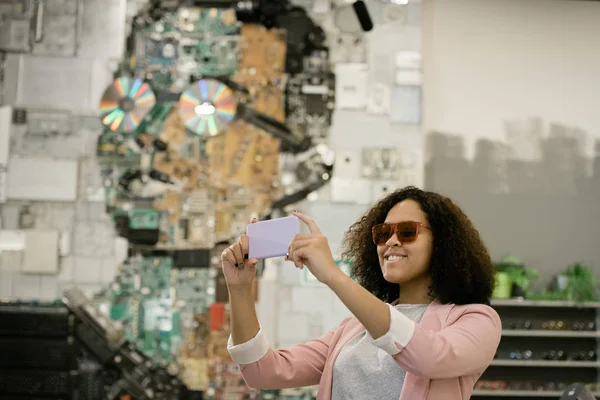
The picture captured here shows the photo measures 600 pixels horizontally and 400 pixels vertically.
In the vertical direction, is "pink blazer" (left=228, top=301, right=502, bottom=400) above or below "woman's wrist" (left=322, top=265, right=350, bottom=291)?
below

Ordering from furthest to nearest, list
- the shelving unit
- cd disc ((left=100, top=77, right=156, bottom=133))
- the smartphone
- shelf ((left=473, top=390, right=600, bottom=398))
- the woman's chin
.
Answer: cd disc ((left=100, top=77, right=156, bottom=133)) → the shelving unit → shelf ((left=473, top=390, right=600, bottom=398)) → the woman's chin → the smartphone

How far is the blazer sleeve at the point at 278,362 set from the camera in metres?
1.75

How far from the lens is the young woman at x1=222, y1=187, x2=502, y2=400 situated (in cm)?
144

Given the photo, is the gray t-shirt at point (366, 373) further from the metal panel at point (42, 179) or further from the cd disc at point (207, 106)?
the metal panel at point (42, 179)

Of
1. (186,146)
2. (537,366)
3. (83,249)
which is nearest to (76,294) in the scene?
(83,249)

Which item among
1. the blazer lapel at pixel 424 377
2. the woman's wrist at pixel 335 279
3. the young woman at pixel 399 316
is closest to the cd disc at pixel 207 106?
the young woman at pixel 399 316

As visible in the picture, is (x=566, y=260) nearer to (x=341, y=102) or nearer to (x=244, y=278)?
(x=341, y=102)

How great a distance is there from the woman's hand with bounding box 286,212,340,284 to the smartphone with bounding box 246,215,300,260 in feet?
0.18

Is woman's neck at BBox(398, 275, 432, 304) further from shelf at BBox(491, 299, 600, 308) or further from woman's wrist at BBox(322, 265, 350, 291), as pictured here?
shelf at BBox(491, 299, 600, 308)

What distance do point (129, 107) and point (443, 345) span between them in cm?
435

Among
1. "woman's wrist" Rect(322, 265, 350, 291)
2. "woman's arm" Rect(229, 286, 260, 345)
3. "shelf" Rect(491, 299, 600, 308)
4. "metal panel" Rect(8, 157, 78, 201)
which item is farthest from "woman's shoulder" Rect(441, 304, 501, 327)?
"metal panel" Rect(8, 157, 78, 201)

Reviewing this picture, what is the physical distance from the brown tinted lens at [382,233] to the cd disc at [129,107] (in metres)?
3.93

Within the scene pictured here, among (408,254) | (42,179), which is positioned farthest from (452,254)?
(42,179)

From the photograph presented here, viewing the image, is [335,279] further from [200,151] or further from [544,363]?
[544,363]
